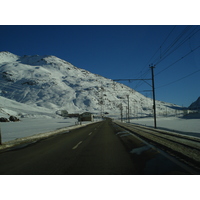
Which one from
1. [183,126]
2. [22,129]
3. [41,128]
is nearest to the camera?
[22,129]

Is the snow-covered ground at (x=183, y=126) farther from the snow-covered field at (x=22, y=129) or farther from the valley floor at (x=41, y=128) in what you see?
the snow-covered field at (x=22, y=129)

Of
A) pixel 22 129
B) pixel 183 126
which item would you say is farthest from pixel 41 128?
pixel 183 126

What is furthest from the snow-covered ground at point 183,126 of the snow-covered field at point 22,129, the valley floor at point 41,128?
the snow-covered field at point 22,129

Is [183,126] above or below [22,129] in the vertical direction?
above

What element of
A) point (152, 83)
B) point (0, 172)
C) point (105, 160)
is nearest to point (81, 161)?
point (105, 160)

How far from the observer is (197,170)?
519cm

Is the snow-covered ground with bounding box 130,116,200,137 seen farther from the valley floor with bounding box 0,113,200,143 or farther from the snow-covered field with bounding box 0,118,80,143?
the snow-covered field with bounding box 0,118,80,143

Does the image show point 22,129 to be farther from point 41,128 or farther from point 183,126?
point 183,126

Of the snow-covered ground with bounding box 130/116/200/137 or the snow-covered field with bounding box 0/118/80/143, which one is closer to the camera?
the snow-covered field with bounding box 0/118/80/143

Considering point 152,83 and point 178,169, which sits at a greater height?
point 152,83

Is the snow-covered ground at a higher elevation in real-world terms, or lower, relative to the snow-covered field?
higher

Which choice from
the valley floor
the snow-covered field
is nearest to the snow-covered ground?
the valley floor
